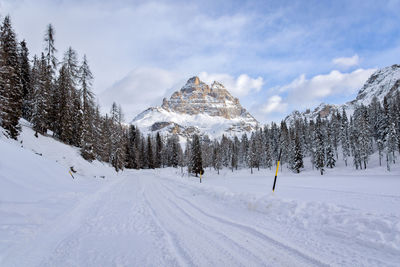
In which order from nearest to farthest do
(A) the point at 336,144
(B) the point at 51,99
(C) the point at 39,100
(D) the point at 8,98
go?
(D) the point at 8,98 < (C) the point at 39,100 < (B) the point at 51,99 < (A) the point at 336,144

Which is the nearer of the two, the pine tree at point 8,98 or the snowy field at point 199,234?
the snowy field at point 199,234

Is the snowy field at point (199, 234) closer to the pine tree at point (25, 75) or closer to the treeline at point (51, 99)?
the treeline at point (51, 99)

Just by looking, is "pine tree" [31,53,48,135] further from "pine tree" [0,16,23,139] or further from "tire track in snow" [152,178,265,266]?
"tire track in snow" [152,178,265,266]

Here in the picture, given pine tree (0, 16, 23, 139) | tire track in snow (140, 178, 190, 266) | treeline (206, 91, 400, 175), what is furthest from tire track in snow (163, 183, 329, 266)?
treeline (206, 91, 400, 175)

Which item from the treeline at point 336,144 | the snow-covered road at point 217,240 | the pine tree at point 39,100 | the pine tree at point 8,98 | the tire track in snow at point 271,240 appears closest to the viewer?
the tire track in snow at point 271,240

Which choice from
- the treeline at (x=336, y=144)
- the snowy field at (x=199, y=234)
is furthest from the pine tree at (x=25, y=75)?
the treeline at (x=336, y=144)

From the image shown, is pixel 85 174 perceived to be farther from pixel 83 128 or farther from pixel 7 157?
pixel 7 157

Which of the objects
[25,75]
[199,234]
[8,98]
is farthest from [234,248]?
[25,75]

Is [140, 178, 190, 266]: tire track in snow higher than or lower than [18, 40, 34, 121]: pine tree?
lower

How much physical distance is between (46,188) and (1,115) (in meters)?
13.9

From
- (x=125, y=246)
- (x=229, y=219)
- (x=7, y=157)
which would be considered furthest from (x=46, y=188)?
(x=229, y=219)

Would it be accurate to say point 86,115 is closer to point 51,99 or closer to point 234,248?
point 51,99

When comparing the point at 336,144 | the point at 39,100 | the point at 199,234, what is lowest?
the point at 199,234

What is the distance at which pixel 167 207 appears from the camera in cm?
860
